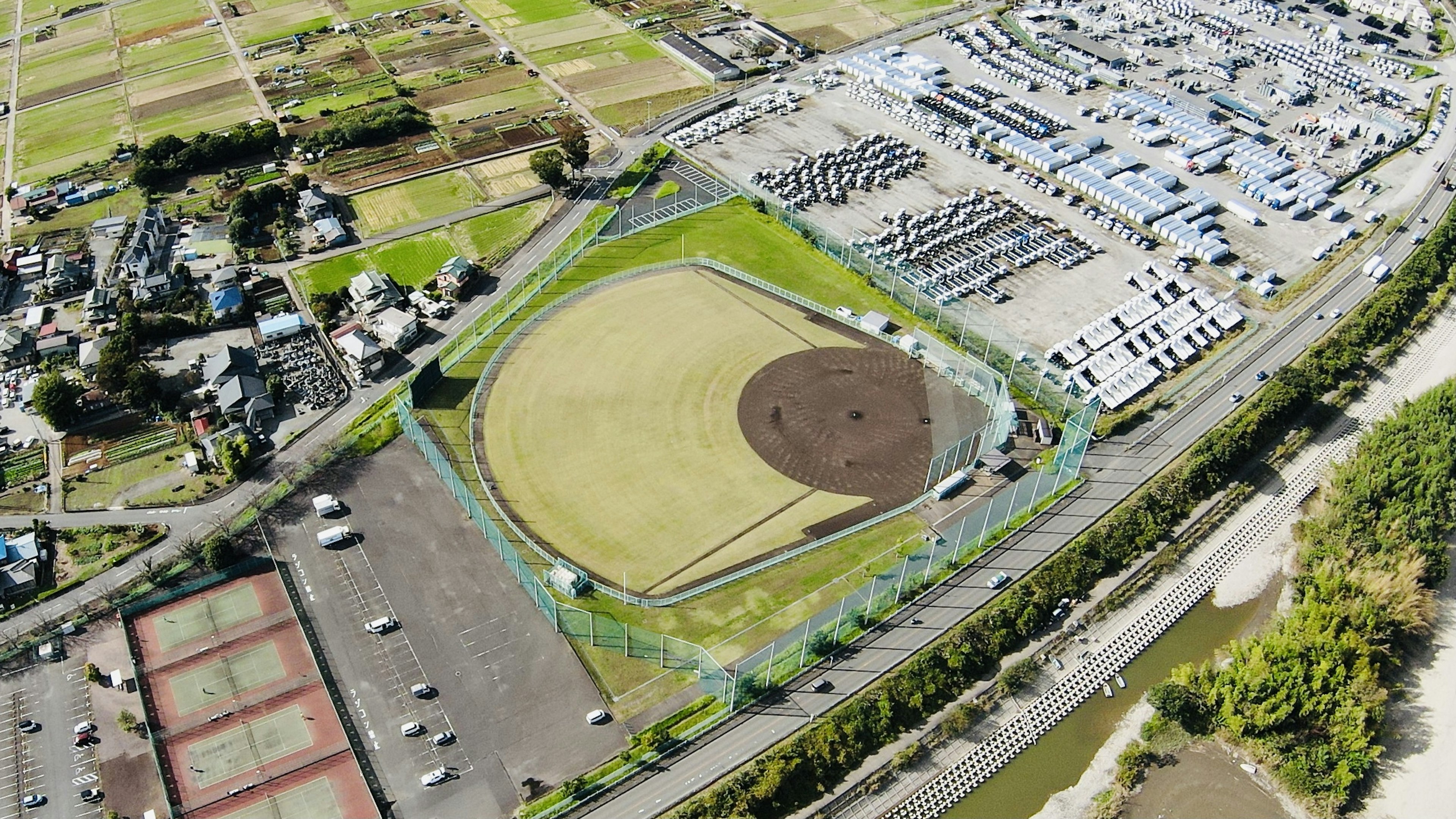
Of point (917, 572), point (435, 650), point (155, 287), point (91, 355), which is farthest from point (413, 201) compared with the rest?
point (917, 572)

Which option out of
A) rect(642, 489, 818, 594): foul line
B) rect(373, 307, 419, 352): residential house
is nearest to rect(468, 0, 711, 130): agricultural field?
rect(373, 307, 419, 352): residential house

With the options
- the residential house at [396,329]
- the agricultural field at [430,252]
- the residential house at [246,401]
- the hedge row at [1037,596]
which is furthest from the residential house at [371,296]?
the hedge row at [1037,596]

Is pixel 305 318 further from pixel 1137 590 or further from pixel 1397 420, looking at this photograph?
pixel 1397 420

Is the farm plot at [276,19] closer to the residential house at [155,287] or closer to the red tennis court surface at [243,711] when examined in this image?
the residential house at [155,287]

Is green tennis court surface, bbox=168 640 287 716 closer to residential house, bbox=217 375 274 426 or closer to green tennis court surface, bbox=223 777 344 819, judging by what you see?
green tennis court surface, bbox=223 777 344 819

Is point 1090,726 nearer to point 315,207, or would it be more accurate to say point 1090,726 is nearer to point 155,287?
point 155,287
